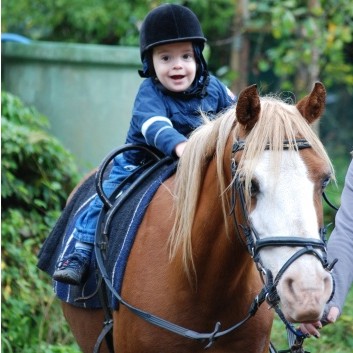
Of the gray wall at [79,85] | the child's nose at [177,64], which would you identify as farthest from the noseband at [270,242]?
the gray wall at [79,85]

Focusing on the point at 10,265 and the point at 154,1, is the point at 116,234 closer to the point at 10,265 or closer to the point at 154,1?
the point at 10,265

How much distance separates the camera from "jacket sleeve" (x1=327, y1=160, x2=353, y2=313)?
372 centimetres

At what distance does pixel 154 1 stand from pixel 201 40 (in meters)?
5.56

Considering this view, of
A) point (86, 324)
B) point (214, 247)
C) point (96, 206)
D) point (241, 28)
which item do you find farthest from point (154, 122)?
point (241, 28)

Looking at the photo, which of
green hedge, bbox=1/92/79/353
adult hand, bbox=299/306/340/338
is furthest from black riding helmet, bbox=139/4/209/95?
green hedge, bbox=1/92/79/353

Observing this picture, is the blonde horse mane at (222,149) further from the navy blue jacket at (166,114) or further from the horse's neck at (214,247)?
the navy blue jacket at (166,114)

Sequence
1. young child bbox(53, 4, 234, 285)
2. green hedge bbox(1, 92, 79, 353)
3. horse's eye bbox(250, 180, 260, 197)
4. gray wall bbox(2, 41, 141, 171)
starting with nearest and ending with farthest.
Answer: horse's eye bbox(250, 180, 260, 197) → young child bbox(53, 4, 234, 285) → green hedge bbox(1, 92, 79, 353) → gray wall bbox(2, 41, 141, 171)

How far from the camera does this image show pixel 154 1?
1027 centimetres

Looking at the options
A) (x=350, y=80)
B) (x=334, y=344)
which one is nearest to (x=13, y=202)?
(x=334, y=344)

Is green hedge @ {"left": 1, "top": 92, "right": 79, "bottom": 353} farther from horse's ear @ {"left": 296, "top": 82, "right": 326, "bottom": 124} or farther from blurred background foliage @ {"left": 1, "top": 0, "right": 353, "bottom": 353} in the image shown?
horse's ear @ {"left": 296, "top": 82, "right": 326, "bottom": 124}

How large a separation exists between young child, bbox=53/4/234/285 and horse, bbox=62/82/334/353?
0.41 m

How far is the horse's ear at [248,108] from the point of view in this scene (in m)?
3.68

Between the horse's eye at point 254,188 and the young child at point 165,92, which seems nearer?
the horse's eye at point 254,188

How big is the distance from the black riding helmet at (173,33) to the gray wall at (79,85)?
489 centimetres
